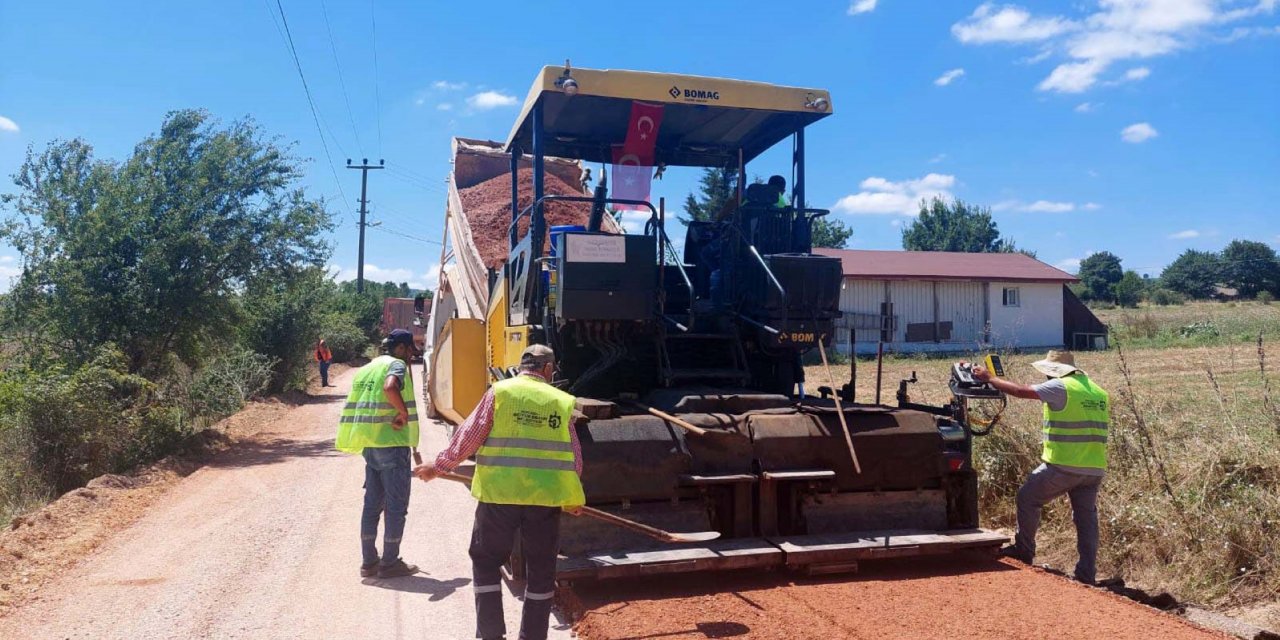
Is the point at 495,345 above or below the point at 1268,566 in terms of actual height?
above

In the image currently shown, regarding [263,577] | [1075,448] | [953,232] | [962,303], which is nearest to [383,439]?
[263,577]

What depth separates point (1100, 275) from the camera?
6191 cm

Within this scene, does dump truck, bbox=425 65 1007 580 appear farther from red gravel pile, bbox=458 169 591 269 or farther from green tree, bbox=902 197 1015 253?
green tree, bbox=902 197 1015 253

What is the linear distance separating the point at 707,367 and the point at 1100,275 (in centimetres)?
6375

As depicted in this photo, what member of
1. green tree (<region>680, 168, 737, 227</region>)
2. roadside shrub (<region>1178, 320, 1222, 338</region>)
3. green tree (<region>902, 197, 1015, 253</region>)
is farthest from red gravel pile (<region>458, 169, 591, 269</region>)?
green tree (<region>902, 197, 1015, 253</region>)

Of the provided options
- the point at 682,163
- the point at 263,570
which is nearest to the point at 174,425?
the point at 263,570

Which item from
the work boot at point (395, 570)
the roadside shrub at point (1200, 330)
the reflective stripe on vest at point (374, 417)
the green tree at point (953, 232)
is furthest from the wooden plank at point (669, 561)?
the green tree at point (953, 232)

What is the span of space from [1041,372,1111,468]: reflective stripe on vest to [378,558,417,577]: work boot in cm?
418

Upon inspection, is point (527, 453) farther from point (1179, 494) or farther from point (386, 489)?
point (1179, 494)

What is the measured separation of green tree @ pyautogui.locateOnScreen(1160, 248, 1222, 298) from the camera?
202 ft

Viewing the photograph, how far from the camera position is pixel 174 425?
1164cm

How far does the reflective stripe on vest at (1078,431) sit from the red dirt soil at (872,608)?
730 millimetres

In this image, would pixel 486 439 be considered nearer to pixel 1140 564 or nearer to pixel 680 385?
pixel 680 385

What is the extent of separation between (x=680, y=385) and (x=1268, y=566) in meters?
3.78
